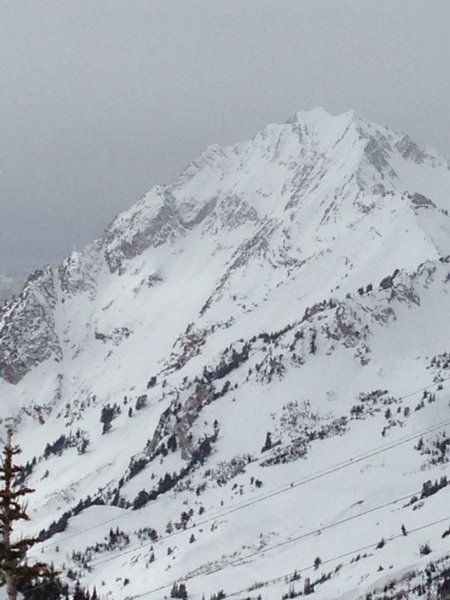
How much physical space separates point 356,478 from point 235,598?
228ft

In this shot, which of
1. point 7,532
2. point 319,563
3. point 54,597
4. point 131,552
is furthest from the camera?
point 131,552

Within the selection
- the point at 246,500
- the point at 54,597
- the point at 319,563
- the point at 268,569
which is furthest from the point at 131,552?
the point at 54,597

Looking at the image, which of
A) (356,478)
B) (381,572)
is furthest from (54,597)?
(356,478)

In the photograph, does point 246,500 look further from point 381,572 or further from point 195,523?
point 381,572

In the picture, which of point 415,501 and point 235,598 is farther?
point 415,501

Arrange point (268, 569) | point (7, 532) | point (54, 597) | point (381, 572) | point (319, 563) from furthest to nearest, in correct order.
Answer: point (268, 569)
point (319, 563)
point (381, 572)
point (54, 597)
point (7, 532)

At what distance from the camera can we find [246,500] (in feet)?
635

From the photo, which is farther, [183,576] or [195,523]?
[195,523]

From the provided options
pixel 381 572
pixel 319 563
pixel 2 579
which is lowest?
pixel 2 579

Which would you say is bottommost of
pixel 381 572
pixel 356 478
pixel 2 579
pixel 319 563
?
pixel 2 579

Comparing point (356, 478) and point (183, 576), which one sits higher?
point (356, 478)

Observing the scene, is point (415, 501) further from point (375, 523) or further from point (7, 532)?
point (7, 532)

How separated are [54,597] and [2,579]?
65.9 m

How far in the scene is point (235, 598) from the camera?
448ft
